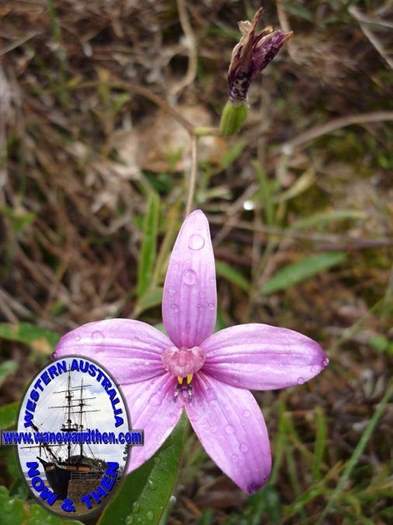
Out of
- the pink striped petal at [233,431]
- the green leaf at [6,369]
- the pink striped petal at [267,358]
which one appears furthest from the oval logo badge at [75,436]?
the green leaf at [6,369]

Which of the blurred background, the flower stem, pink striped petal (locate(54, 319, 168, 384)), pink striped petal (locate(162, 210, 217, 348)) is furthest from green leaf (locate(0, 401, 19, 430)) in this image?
the flower stem

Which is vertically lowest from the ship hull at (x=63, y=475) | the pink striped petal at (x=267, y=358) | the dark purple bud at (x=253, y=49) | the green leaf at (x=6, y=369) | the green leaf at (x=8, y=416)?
the green leaf at (x=6, y=369)

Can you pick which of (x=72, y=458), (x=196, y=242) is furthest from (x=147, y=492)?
(x=196, y=242)

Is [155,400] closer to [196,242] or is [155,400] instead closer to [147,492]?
[147,492]

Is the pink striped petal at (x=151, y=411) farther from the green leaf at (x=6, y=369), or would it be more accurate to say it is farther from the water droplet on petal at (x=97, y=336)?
the green leaf at (x=6, y=369)

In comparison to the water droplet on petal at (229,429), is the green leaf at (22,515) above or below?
below

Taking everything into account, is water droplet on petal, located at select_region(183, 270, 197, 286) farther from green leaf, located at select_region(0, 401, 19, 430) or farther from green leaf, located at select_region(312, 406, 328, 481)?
green leaf, located at select_region(312, 406, 328, 481)

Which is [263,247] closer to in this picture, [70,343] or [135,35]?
[135,35]

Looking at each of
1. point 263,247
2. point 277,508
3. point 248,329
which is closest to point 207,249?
point 248,329
